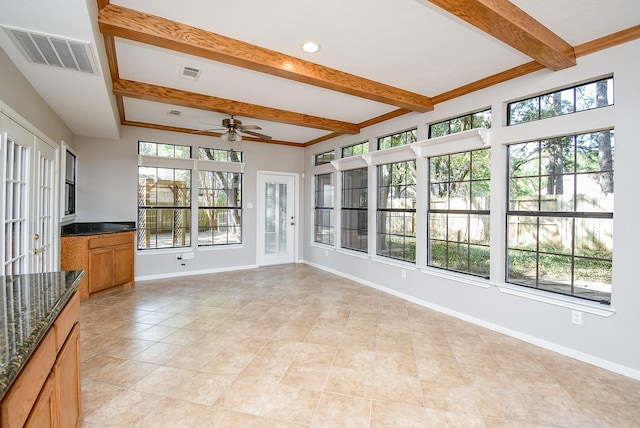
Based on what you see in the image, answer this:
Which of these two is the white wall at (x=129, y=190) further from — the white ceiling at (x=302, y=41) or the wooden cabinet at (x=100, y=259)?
the white ceiling at (x=302, y=41)

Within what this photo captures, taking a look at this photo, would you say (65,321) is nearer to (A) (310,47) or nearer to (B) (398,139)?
(A) (310,47)

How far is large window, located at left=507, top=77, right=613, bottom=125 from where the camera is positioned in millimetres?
2686

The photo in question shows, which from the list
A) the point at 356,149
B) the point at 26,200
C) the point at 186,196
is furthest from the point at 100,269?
the point at 356,149

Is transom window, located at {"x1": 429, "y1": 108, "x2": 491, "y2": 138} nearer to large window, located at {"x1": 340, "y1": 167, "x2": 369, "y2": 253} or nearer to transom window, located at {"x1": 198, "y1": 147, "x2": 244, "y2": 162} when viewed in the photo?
large window, located at {"x1": 340, "y1": 167, "x2": 369, "y2": 253}

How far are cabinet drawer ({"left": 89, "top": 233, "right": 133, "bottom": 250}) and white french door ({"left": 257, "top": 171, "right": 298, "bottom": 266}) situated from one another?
2.42m

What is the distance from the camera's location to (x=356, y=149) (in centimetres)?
572

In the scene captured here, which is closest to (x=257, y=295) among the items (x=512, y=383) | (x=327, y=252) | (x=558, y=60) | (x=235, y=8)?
(x=327, y=252)

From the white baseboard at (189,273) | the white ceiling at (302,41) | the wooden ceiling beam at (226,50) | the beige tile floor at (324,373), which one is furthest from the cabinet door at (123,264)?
the wooden ceiling beam at (226,50)

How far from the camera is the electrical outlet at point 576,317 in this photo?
2746mm

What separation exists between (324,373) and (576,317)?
7.55 ft

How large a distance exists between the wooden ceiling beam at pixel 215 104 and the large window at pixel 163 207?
2.11 m

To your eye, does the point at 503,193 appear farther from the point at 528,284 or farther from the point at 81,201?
the point at 81,201

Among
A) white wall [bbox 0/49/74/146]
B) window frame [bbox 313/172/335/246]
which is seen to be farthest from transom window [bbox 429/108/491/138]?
white wall [bbox 0/49/74/146]

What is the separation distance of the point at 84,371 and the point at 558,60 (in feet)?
15.4
